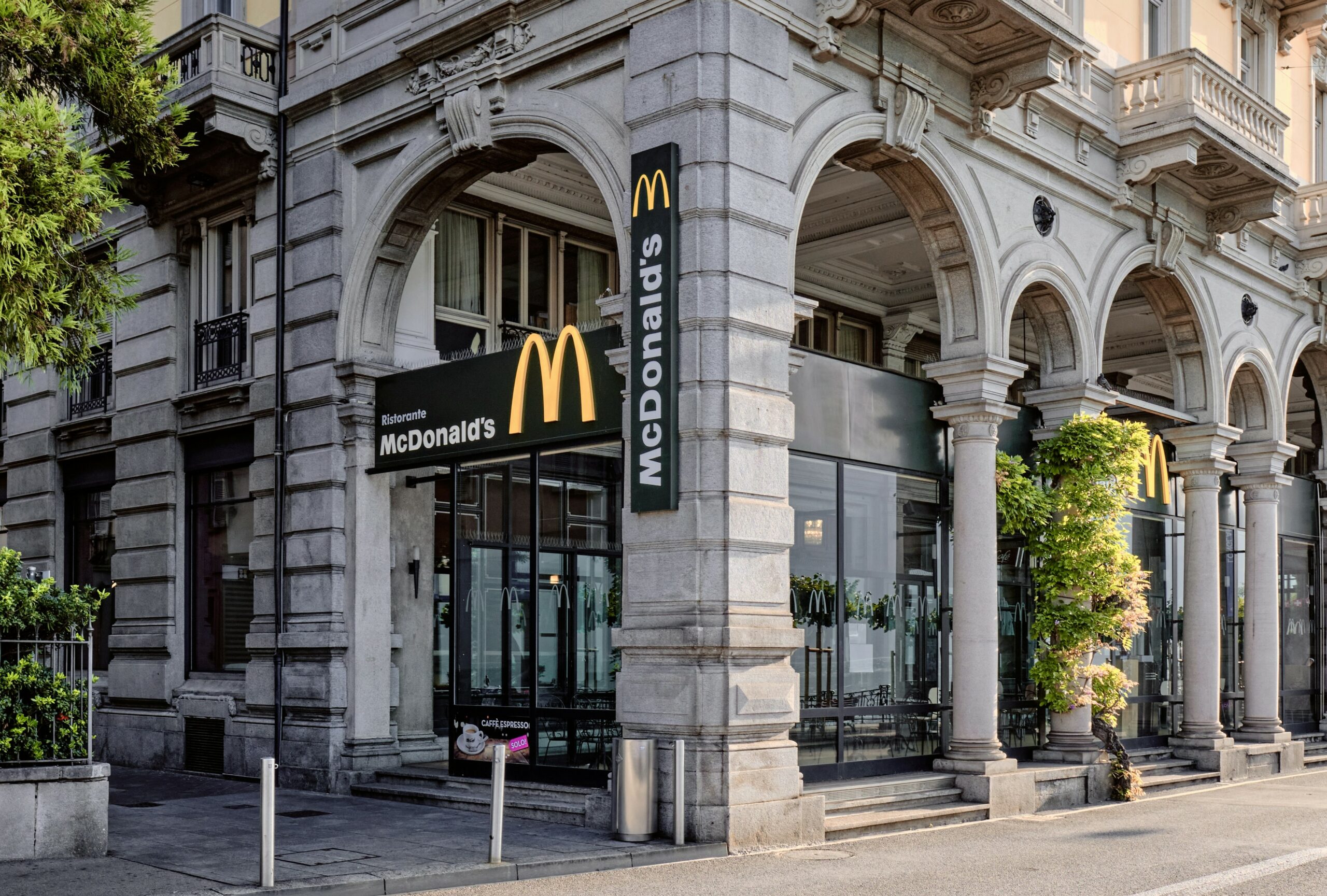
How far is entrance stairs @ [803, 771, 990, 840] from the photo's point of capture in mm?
12641

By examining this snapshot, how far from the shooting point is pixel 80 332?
12234 mm

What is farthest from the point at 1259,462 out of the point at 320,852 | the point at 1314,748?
the point at 320,852

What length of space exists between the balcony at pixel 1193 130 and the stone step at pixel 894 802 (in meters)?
8.09

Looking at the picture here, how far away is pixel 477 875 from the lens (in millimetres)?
9859

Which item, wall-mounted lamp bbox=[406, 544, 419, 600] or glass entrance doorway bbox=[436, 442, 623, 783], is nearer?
glass entrance doorway bbox=[436, 442, 623, 783]

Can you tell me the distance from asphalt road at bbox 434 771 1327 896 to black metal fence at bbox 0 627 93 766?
352 centimetres

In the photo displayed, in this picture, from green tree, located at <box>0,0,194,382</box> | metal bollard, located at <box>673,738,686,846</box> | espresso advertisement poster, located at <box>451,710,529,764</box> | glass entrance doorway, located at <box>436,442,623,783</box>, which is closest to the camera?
green tree, located at <box>0,0,194,382</box>

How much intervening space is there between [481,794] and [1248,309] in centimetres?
1381

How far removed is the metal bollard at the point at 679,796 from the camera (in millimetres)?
11195

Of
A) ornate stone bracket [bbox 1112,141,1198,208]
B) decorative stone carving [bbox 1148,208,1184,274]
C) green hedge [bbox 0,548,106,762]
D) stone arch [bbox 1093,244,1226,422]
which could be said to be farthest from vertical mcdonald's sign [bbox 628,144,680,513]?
stone arch [bbox 1093,244,1226,422]

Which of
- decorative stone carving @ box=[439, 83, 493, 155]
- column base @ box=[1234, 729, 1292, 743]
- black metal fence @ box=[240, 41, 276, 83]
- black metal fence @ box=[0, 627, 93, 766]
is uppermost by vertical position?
black metal fence @ box=[240, 41, 276, 83]

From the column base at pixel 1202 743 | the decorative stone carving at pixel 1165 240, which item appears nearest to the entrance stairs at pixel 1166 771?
the column base at pixel 1202 743

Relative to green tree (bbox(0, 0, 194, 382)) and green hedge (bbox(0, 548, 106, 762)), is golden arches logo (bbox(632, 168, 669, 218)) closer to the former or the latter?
green tree (bbox(0, 0, 194, 382))

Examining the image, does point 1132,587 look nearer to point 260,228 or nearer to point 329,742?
point 329,742
